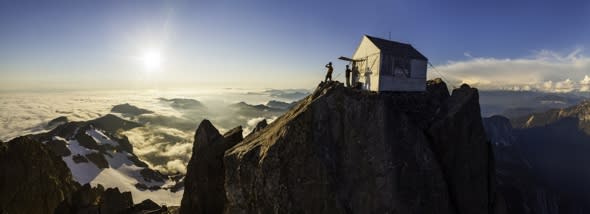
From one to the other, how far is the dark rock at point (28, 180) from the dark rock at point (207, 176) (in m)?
50.9

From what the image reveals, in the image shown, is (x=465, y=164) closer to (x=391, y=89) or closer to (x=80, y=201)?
(x=391, y=89)

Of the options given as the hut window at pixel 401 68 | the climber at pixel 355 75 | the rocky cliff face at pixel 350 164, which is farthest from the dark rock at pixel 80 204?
the hut window at pixel 401 68

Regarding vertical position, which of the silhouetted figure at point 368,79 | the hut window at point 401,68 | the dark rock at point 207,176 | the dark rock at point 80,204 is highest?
the hut window at point 401,68

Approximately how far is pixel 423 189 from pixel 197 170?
91.3ft

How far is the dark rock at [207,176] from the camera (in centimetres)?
3703

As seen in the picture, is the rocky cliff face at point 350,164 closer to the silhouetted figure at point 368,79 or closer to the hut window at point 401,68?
the silhouetted figure at point 368,79

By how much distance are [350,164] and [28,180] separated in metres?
81.9

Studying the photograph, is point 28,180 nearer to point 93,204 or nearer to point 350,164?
point 93,204

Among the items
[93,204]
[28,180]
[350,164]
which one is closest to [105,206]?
[93,204]

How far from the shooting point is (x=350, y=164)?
87.8 feet

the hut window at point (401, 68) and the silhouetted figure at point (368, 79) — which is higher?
the hut window at point (401, 68)

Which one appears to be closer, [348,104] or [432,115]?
[348,104]

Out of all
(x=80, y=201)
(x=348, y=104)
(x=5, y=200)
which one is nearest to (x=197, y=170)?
(x=348, y=104)

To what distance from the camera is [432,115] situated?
32875mm
